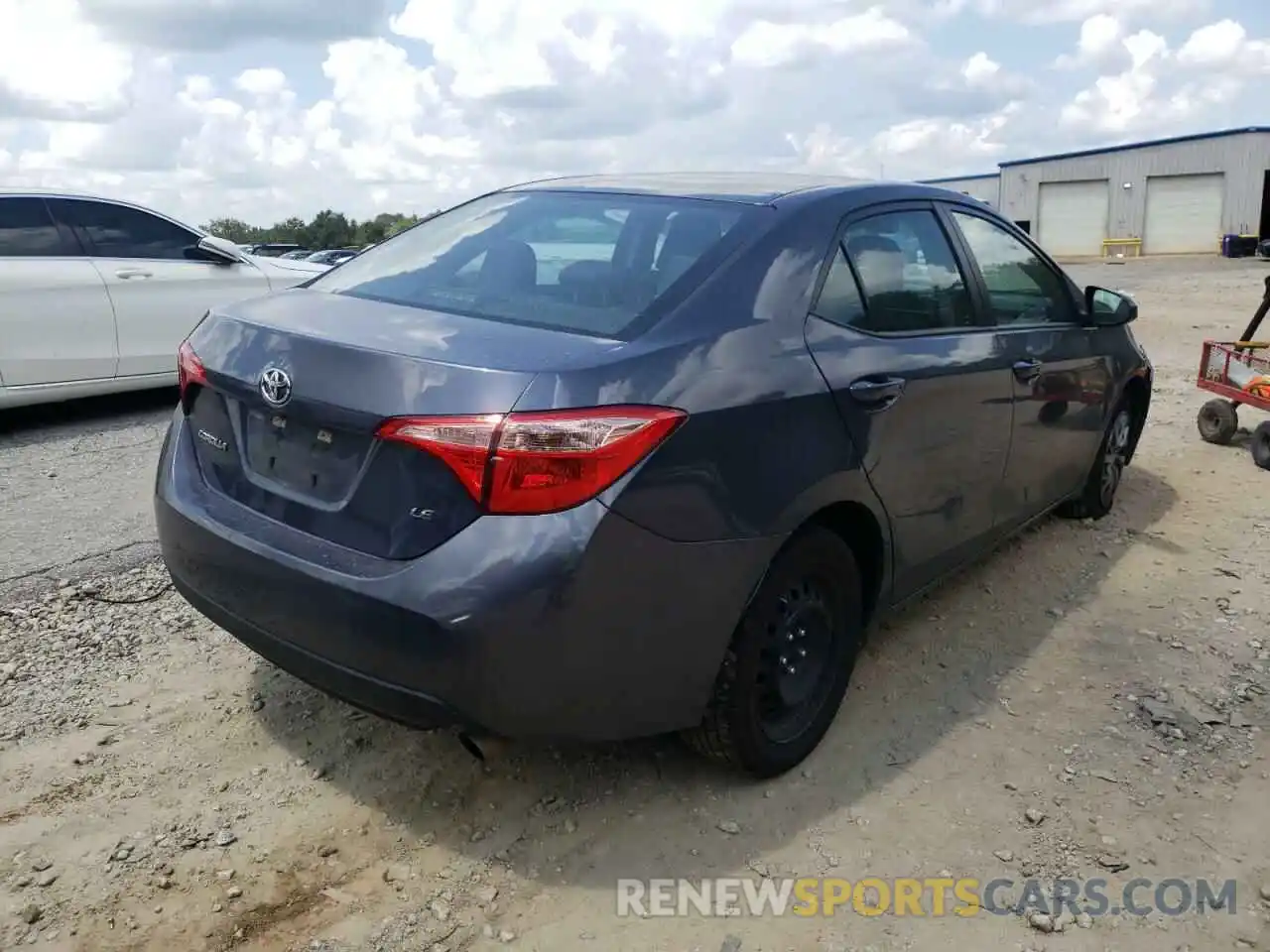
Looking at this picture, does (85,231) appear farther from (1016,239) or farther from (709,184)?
(1016,239)

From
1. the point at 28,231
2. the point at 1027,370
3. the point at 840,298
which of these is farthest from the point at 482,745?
the point at 28,231

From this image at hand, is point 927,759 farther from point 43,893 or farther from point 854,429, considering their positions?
point 43,893

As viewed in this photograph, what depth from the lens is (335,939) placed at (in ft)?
7.69

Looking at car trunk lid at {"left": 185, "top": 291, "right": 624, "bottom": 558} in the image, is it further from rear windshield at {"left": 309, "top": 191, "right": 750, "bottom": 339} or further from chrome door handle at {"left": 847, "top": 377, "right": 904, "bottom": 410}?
chrome door handle at {"left": 847, "top": 377, "right": 904, "bottom": 410}

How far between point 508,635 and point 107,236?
20.1 ft

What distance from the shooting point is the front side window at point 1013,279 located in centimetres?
387

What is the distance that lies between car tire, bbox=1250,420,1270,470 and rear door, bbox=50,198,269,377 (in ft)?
22.1

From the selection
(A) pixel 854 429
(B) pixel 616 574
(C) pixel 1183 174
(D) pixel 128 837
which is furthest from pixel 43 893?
(C) pixel 1183 174

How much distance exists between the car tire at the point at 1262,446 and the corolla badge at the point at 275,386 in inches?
227

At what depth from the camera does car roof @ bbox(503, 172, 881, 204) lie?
3.18 metres

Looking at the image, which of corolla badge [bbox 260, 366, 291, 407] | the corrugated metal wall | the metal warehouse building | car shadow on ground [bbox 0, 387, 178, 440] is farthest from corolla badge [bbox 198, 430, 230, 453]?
the corrugated metal wall

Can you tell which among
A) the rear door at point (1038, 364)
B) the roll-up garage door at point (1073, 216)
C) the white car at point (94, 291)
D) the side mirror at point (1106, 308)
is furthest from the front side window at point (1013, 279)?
the roll-up garage door at point (1073, 216)

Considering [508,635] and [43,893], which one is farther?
[43,893]

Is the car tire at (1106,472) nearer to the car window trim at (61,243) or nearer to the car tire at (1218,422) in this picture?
the car tire at (1218,422)
